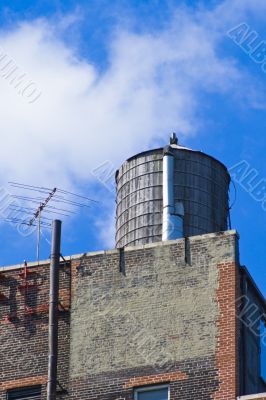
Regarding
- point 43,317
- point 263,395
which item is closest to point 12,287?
point 43,317

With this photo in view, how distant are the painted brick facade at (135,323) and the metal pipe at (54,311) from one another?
412mm

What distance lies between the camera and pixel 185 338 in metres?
49.0

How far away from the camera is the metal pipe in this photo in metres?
49.3

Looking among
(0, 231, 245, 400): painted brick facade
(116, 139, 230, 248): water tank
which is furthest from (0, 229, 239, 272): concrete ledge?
(116, 139, 230, 248): water tank

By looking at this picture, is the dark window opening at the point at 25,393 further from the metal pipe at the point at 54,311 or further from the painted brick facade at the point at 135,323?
the metal pipe at the point at 54,311

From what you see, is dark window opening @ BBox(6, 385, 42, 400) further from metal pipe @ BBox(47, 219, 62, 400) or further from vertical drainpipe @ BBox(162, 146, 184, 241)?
vertical drainpipe @ BBox(162, 146, 184, 241)

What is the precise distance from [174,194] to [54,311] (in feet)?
21.5

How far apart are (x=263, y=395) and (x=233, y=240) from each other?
16.5 ft

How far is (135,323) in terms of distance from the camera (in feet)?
163

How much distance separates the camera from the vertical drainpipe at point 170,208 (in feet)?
177

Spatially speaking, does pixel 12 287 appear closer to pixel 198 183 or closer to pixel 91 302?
pixel 91 302

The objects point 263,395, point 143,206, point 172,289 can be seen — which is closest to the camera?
point 263,395

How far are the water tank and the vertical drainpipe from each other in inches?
4.3

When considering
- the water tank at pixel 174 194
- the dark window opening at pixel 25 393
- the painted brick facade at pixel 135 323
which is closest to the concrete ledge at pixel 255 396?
the painted brick facade at pixel 135 323
